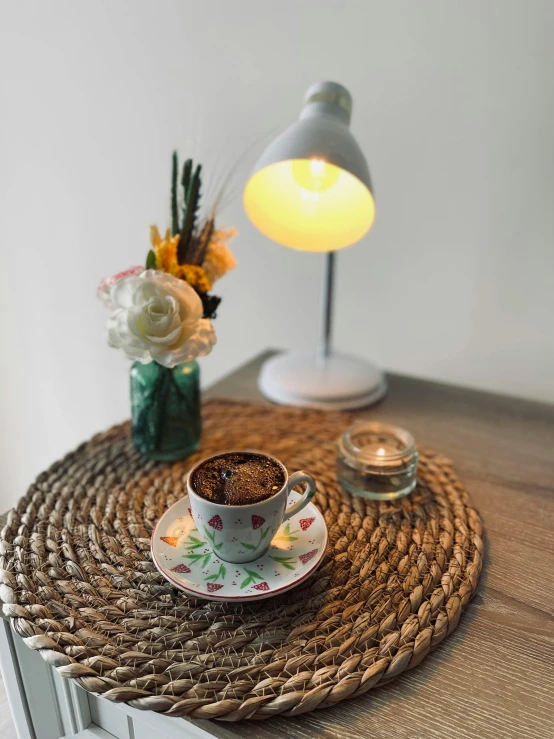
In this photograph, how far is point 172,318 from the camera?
0.65m

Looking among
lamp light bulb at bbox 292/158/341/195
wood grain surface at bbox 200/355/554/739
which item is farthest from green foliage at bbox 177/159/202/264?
wood grain surface at bbox 200/355/554/739

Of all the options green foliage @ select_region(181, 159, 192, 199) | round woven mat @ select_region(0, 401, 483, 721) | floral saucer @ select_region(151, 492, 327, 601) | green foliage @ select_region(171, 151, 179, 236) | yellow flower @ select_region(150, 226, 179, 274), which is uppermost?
green foliage @ select_region(181, 159, 192, 199)

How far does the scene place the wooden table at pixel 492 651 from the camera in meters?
0.47

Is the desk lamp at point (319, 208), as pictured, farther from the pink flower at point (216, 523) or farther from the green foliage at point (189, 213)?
the pink flower at point (216, 523)

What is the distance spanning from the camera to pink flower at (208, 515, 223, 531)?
561 mm

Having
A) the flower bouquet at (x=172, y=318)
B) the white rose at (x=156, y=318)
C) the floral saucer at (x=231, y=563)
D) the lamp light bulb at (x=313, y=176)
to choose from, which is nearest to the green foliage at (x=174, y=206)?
the flower bouquet at (x=172, y=318)

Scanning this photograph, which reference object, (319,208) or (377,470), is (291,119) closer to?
(319,208)

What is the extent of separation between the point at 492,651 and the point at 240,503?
0.86 feet

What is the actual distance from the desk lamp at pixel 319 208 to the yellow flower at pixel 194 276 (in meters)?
0.17

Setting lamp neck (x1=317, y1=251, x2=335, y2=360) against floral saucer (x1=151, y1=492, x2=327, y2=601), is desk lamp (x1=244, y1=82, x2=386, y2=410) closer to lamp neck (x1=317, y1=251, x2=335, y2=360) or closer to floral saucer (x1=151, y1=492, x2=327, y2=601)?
lamp neck (x1=317, y1=251, x2=335, y2=360)

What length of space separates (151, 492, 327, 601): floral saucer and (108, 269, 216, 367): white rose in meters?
0.17

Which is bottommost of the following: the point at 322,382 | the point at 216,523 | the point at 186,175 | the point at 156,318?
the point at 322,382

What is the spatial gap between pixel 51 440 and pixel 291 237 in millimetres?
1121

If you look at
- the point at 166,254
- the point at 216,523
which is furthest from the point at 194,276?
the point at 216,523
